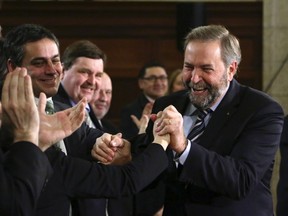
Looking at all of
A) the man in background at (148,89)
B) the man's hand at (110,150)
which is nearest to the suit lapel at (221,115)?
the man's hand at (110,150)

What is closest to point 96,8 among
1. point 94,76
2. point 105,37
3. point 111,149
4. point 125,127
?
point 105,37

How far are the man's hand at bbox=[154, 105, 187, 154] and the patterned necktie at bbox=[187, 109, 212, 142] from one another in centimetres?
28

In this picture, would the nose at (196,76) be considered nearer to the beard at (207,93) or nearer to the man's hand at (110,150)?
the beard at (207,93)

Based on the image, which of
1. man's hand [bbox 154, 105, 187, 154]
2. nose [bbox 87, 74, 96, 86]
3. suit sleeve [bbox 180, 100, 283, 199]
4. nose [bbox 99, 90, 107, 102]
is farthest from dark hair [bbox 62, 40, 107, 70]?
man's hand [bbox 154, 105, 187, 154]

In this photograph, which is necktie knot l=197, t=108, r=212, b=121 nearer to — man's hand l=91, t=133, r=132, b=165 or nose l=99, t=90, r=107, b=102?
man's hand l=91, t=133, r=132, b=165

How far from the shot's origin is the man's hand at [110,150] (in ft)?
12.5

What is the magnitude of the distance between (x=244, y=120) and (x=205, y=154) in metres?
0.30

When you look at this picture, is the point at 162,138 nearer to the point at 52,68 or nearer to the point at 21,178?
the point at 52,68

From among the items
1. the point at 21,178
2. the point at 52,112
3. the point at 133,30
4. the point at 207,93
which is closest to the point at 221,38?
the point at 207,93

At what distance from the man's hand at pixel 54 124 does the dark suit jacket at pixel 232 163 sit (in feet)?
2.09

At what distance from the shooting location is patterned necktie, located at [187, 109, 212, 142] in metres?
3.93

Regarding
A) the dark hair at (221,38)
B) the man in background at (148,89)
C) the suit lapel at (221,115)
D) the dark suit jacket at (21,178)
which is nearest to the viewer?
the dark suit jacket at (21,178)

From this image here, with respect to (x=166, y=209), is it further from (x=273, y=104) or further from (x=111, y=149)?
(x=273, y=104)

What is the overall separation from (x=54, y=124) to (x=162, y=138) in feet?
2.03
